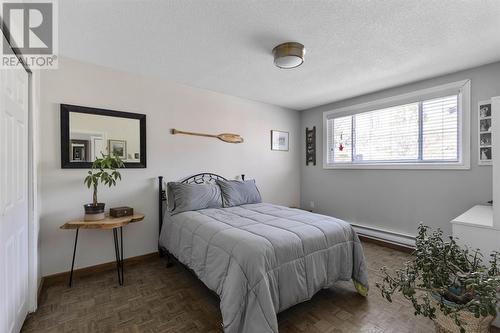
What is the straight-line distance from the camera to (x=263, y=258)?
1603 millimetres

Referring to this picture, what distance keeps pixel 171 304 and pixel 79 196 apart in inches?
62.6

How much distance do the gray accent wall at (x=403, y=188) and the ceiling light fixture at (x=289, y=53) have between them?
2082 mm

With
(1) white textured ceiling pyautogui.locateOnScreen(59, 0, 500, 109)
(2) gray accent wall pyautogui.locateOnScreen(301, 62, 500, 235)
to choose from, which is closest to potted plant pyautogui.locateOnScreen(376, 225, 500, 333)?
(1) white textured ceiling pyautogui.locateOnScreen(59, 0, 500, 109)

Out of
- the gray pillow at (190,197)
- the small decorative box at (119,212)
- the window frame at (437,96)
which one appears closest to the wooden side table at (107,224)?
the small decorative box at (119,212)

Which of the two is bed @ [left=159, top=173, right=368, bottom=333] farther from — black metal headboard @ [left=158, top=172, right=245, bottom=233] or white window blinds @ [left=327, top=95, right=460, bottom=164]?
white window blinds @ [left=327, top=95, right=460, bottom=164]

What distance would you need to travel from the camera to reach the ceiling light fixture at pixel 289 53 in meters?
2.17

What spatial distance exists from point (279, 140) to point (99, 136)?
3.00 metres

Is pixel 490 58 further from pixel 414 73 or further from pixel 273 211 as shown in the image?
pixel 273 211

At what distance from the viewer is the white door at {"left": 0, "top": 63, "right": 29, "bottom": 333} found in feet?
4.39

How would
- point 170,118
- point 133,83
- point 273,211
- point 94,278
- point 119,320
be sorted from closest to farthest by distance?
point 119,320, point 94,278, point 273,211, point 133,83, point 170,118

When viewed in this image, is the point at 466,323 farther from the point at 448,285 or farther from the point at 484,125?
the point at 484,125

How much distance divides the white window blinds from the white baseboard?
3.52 ft

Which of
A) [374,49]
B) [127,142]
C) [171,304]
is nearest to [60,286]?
[171,304]

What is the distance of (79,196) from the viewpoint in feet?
8.42
